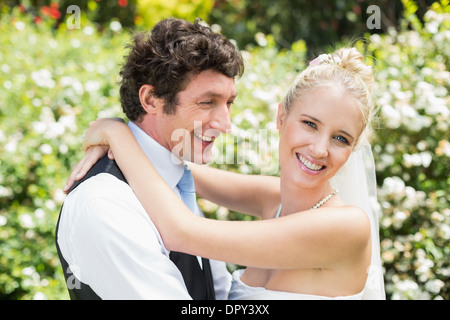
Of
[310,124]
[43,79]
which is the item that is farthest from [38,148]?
[310,124]

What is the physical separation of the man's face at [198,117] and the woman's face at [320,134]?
33 centimetres

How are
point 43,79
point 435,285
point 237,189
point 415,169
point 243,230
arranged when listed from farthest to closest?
point 43,79
point 415,169
point 435,285
point 237,189
point 243,230

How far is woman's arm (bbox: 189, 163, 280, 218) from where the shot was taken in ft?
8.72

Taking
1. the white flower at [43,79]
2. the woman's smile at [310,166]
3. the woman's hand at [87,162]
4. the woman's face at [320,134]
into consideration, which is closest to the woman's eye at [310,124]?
the woman's face at [320,134]

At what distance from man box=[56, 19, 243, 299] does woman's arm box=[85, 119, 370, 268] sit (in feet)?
0.21

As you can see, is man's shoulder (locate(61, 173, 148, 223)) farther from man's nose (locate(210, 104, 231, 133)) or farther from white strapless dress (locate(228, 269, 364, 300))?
white strapless dress (locate(228, 269, 364, 300))

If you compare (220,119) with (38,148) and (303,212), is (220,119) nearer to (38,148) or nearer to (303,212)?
(303,212)

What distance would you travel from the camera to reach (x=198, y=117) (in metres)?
2.11

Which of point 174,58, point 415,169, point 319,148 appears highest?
point 174,58

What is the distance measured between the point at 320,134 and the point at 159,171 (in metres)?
0.75

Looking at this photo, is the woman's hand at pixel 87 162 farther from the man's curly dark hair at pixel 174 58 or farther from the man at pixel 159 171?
the man's curly dark hair at pixel 174 58
